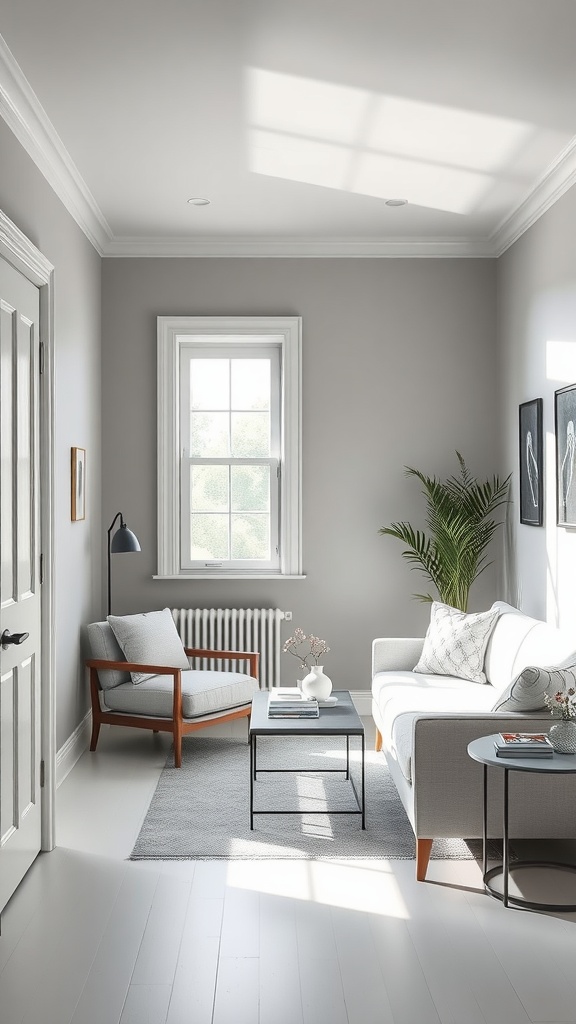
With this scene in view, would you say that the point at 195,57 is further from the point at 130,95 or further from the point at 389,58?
the point at 389,58

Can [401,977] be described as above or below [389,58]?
below

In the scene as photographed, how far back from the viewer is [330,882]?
3283 millimetres

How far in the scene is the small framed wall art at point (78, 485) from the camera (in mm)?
4820

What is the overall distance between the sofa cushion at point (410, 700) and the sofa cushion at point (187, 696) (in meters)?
0.79

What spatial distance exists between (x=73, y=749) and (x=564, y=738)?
2795 mm

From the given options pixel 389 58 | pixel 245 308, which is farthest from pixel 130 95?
pixel 245 308

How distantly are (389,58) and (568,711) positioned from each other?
2450 millimetres

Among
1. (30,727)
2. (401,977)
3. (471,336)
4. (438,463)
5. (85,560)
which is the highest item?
(471,336)

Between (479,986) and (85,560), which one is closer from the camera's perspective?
(479,986)

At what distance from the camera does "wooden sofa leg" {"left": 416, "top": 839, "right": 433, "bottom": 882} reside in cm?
329

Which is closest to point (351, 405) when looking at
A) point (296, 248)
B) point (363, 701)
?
point (296, 248)

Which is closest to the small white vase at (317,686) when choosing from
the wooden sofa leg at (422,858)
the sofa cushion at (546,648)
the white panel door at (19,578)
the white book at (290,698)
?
the white book at (290,698)

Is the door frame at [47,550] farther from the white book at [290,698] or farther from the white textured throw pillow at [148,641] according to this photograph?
the white textured throw pillow at [148,641]

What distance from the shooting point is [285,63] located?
10.9 ft
